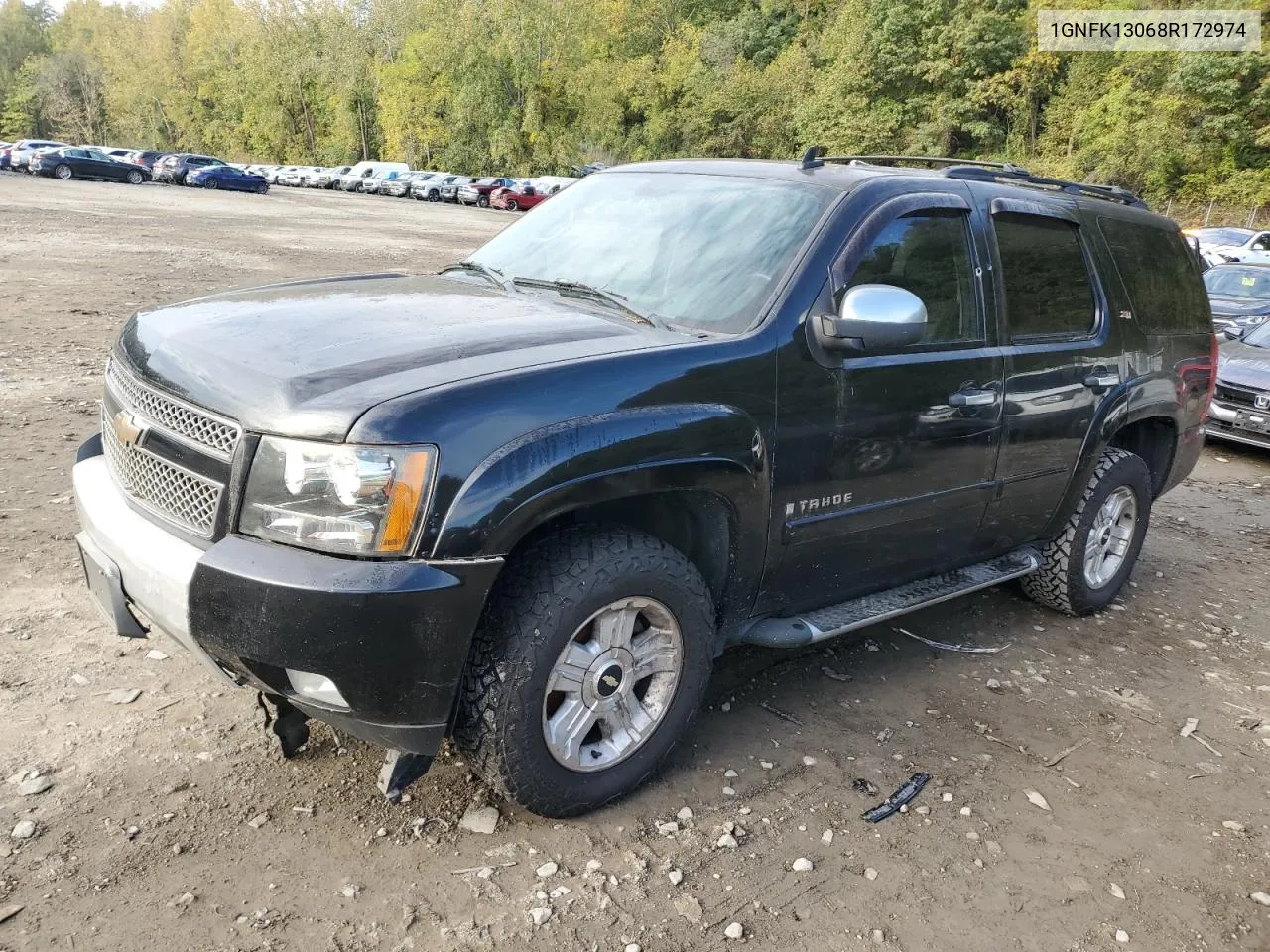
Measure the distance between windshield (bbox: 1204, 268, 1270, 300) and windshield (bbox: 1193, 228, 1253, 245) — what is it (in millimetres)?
13393

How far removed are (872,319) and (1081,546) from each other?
7.51 feet

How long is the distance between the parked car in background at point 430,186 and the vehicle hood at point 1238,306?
4288cm

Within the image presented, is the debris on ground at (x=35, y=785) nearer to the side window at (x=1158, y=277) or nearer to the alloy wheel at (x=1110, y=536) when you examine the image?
the alloy wheel at (x=1110, y=536)

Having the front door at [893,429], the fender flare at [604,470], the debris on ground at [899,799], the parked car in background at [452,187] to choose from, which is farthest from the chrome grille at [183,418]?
the parked car in background at [452,187]

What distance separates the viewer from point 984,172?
4301 mm

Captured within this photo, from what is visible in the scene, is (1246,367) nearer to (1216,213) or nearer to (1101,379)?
(1101,379)

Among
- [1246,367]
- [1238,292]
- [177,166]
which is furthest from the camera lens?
[177,166]

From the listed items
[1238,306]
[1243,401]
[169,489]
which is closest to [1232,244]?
[1238,306]

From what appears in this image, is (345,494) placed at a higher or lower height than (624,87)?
lower

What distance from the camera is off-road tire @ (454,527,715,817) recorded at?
275 centimetres

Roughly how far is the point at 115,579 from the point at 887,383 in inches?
98.3

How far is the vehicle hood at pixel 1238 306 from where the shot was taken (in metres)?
12.5

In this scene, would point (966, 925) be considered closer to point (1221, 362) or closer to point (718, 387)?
point (718, 387)

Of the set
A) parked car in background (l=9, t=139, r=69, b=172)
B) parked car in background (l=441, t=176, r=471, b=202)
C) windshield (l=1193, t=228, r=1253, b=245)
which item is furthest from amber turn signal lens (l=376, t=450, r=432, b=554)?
parked car in background (l=441, t=176, r=471, b=202)
